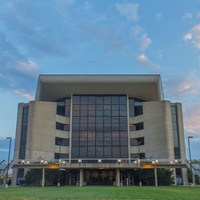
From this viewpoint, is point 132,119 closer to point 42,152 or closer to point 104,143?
point 104,143

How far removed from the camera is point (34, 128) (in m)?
52.3

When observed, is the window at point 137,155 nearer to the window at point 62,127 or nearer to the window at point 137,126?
the window at point 137,126

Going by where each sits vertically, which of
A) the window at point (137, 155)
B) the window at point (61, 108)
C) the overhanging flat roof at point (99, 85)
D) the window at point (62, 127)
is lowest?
the window at point (137, 155)

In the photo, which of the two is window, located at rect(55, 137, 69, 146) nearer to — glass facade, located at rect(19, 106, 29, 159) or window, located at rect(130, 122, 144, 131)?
glass facade, located at rect(19, 106, 29, 159)

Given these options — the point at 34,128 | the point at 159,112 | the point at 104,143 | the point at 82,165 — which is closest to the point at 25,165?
the point at 82,165

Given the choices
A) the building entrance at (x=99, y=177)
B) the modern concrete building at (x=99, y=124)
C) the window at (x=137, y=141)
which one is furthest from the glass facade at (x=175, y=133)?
the building entrance at (x=99, y=177)

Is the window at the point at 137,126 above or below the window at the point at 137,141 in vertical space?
above

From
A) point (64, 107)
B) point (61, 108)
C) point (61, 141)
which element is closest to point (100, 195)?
point (61, 141)

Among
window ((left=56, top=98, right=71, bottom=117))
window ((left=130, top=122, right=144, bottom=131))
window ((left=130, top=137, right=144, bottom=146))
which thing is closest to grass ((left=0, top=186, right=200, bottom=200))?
window ((left=130, top=137, right=144, bottom=146))

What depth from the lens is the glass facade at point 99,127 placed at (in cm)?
5362

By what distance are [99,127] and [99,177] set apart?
9907 millimetres

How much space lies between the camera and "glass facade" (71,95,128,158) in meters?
53.6

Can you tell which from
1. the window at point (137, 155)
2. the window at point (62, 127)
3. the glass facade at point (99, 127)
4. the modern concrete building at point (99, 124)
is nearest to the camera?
the modern concrete building at point (99, 124)

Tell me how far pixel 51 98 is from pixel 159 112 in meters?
23.0
